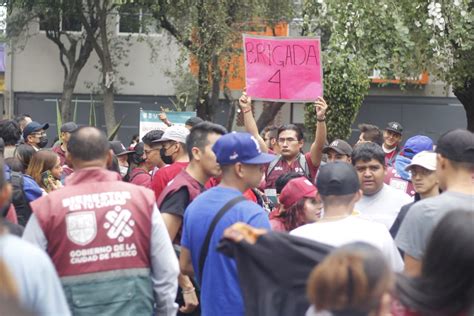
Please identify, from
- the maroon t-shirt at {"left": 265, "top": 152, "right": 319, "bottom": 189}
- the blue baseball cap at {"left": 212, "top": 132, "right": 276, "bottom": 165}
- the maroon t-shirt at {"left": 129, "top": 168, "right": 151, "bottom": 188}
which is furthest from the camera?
the maroon t-shirt at {"left": 265, "top": 152, "right": 319, "bottom": 189}

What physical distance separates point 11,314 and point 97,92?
27.6 meters

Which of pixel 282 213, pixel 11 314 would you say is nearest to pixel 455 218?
pixel 11 314

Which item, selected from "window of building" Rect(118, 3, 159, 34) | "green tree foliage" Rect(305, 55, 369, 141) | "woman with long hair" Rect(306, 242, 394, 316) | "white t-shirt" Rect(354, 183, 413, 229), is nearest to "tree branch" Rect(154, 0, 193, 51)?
"window of building" Rect(118, 3, 159, 34)

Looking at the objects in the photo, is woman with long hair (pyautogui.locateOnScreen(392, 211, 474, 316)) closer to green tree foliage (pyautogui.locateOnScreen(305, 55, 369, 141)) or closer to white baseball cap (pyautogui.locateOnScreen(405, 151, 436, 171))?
white baseball cap (pyautogui.locateOnScreen(405, 151, 436, 171))

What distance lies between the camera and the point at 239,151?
5.05 meters

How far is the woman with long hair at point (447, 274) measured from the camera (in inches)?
128

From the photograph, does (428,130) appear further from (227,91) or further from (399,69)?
(399,69)

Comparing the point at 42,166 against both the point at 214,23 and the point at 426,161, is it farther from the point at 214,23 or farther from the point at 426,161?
the point at 214,23

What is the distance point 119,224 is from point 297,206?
1621 millimetres

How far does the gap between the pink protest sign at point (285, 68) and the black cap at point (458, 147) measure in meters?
4.86

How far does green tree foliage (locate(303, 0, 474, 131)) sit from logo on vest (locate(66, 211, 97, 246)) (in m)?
8.99

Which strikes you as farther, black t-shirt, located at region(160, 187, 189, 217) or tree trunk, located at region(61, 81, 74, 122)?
tree trunk, located at region(61, 81, 74, 122)

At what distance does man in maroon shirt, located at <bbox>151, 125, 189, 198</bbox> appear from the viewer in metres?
6.81

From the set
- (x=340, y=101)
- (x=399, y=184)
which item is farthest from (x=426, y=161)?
(x=340, y=101)
